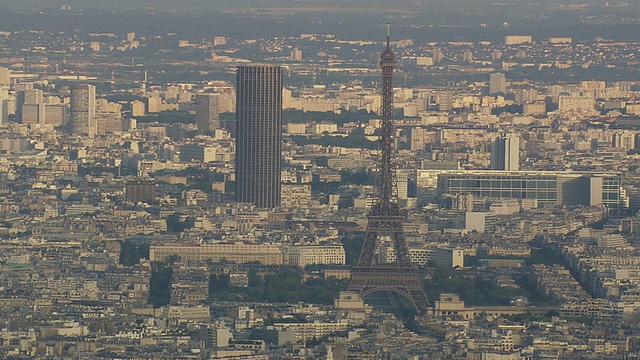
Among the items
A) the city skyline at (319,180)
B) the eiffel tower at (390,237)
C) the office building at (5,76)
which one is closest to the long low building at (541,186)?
the city skyline at (319,180)

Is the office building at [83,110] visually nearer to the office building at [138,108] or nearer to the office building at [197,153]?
the office building at [138,108]

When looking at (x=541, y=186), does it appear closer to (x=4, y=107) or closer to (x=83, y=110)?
(x=83, y=110)

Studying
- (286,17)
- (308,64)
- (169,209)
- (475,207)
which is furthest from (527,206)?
(286,17)

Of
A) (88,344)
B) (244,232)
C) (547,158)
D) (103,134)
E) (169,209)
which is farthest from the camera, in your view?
(103,134)

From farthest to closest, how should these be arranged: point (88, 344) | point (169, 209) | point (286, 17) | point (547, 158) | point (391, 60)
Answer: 1. point (286, 17)
2. point (547, 158)
3. point (169, 209)
4. point (391, 60)
5. point (88, 344)

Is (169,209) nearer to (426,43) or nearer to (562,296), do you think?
(562,296)

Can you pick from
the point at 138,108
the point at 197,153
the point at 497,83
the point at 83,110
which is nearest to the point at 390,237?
the point at 197,153
